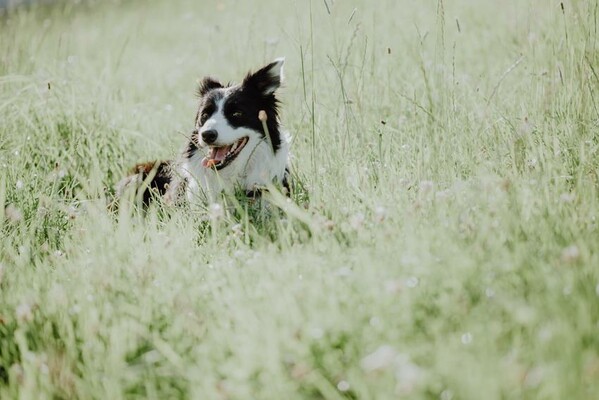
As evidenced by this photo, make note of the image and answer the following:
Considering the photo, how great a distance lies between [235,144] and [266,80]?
50cm

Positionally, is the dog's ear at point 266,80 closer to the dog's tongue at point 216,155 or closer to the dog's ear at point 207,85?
the dog's ear at point 207,85

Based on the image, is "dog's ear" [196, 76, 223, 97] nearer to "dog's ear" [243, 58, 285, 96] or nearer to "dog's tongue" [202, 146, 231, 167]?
"dog's ear" [243, 58, 285, 96]

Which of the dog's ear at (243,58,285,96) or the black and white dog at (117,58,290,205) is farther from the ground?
the dog's ear at (243,58,285,96)

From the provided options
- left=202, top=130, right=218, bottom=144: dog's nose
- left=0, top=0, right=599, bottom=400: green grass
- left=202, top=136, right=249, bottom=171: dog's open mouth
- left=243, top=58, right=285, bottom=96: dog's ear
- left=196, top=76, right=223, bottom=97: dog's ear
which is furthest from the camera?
left=196, top=76, right=223, bottom=97: dog's ear

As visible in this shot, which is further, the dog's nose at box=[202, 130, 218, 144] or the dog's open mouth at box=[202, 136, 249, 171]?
the dog's open mouth at box=[202, 136, 249, 171]

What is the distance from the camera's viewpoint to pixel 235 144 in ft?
13.3

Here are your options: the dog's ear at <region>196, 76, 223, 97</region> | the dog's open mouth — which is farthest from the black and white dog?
the dog's ear at <region>196, 76, 223, 97</region>

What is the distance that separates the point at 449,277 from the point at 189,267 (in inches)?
44.6

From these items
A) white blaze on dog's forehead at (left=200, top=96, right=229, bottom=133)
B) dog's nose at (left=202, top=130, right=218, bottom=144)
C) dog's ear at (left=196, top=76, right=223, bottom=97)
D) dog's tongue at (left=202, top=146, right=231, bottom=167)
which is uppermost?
dog's ear at (left=196, top=76, right=223, bottom=97)

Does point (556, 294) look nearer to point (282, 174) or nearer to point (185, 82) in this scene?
point (282, 174)

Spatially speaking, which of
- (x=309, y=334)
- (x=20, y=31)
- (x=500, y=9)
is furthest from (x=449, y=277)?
(x=500, y=9)

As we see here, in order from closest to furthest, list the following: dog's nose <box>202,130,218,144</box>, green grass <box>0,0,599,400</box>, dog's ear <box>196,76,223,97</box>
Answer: green grass <box>0,0,599,400</box> → dog's nose <box>202,130,218,144</box> → dog's ear <box>196,76,223,97</box>

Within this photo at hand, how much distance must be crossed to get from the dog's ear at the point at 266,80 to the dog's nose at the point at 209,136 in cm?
51

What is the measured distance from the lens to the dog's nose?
3869 millimetres
